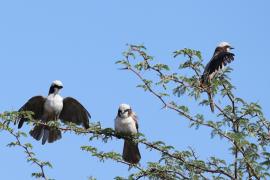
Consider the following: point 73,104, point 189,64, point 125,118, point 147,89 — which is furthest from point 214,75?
point 73,104

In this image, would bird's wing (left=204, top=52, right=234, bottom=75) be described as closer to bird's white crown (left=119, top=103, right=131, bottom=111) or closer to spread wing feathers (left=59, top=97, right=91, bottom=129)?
bird's white crown (left=119, top=103, right=131, bottom=111)

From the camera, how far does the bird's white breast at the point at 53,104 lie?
34.3ft

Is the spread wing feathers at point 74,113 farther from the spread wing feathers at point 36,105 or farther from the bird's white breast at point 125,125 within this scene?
the bird's white breast at point 125,125

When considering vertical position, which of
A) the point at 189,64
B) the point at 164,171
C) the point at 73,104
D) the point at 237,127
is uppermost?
the point at 73,104

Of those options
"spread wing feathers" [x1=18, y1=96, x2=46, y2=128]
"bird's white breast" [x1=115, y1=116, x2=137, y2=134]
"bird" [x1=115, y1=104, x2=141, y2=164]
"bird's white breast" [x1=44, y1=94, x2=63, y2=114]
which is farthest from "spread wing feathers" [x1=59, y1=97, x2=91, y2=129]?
"bird's white breast" [x1=115, y1=116, x2=137, y2=134]

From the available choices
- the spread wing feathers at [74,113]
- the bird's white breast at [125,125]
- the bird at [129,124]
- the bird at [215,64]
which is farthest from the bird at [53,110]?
the bird at [215,64]

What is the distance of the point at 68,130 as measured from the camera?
305 inches

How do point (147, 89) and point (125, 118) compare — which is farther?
point (125, 118)

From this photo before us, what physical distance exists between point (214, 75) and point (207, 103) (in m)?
0.48

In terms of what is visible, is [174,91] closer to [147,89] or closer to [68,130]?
[147,89]

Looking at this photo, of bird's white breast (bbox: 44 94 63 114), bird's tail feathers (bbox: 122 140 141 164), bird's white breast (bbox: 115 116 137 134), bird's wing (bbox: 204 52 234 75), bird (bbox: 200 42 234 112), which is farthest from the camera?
bird's white breast (bbox: 44 94 63 114)

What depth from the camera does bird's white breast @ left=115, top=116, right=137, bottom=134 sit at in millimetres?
8883

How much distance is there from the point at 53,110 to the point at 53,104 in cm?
10

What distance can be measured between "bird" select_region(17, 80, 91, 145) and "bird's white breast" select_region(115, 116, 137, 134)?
136 centimetres
